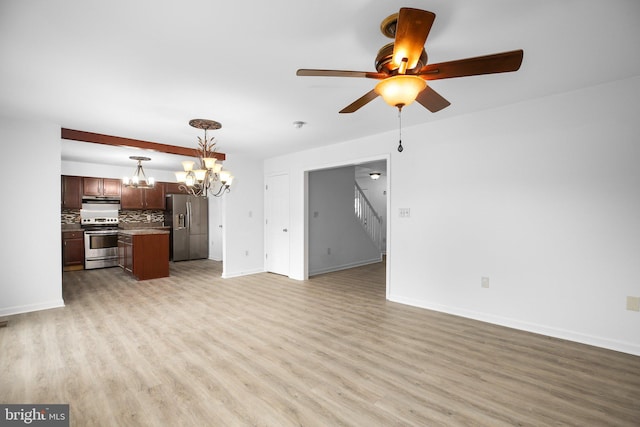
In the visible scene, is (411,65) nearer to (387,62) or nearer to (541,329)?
(387,62)

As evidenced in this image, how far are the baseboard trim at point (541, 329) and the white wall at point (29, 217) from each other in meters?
4.98

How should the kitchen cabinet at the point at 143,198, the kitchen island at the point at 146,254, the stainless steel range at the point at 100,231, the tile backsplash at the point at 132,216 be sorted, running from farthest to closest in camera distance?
the kitchen cabinet at the point at 143,198 → the tile backsplash at the point at 132,216 → the stainless steel range at the point at 100,231 → the kitchen island at the point at 146,254

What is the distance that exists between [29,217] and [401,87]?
190 inches

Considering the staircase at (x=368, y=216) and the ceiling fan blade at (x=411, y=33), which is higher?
the ceiling fan blade at (x=411, y=33)

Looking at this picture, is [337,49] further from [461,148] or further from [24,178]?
[24,178]

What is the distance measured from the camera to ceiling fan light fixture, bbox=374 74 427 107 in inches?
63.9

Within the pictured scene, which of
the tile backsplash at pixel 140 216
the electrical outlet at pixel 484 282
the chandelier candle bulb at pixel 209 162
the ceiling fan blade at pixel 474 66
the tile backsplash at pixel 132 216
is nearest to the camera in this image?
the ceiling fan blade at pixel 474 66

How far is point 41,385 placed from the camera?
7.11 feet

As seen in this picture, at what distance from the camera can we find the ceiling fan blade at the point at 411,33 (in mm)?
1314

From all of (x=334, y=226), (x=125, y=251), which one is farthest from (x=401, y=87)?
(x=125, y=251)

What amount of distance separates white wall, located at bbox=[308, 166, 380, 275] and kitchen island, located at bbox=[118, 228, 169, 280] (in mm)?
2934

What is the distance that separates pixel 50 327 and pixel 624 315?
19.1 feet

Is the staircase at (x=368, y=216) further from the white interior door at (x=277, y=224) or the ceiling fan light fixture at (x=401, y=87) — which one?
the ceiling fan light fixture at (x=401, y=87)

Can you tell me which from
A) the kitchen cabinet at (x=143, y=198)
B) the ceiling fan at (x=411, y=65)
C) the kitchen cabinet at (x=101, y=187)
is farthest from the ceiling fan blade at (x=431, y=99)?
the kitchen cabinet at (x=101, y=187)
